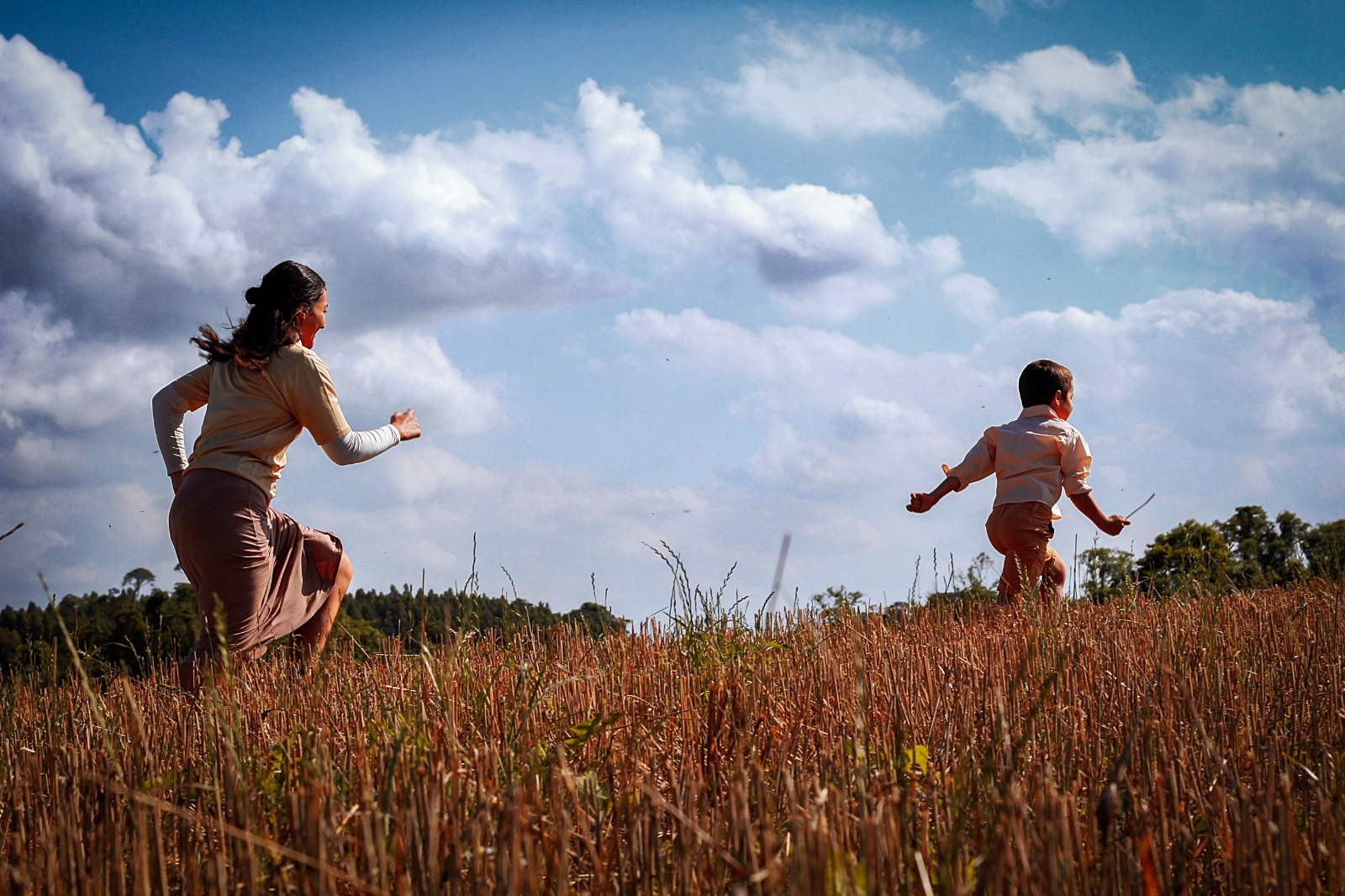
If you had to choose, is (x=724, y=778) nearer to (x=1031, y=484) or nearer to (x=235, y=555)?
(x=235, y=555)

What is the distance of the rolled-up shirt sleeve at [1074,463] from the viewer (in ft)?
22.2

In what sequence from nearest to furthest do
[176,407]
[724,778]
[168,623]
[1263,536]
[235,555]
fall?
[724,778]
[235,555]
[176,407]
[168,623]
[1263,536]

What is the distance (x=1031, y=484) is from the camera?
6781 mm

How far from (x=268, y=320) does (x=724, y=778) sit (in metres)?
3.29

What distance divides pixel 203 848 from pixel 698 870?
1.35 metres

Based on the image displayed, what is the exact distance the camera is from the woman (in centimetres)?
459

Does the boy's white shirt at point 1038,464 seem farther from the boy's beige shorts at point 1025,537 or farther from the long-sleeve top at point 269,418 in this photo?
the long-sleeve top at point 269,418

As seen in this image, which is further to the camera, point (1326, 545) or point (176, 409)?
point (1326, 545)

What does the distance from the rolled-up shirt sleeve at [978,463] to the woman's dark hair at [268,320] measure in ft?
14.4

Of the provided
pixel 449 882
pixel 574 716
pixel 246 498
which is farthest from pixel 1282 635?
pixel 246 498

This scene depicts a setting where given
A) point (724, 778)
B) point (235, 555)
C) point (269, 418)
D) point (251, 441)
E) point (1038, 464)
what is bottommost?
point (724, 778)

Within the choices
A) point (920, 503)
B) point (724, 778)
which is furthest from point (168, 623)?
point (724, 778)

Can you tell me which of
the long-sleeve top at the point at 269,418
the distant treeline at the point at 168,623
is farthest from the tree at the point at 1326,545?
the long-sleeve top at the point at 269,418

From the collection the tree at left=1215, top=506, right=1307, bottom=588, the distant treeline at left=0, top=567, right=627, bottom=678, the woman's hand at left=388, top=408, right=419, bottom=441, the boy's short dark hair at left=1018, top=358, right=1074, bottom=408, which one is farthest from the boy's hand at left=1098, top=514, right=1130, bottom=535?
the tree at left=1215, top=506, right=1307, bottom=588
